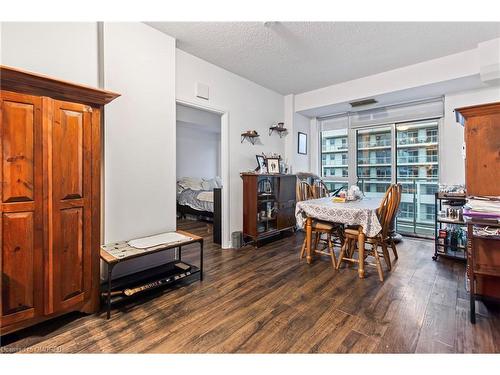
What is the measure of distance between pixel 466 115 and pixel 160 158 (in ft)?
9.49

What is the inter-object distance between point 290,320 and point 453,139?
3.88 meters

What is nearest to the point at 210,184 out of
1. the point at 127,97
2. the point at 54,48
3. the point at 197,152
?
the point at 197,152

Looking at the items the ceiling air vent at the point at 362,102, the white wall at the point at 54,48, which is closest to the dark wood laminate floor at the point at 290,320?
the white wall at the point at 54,48

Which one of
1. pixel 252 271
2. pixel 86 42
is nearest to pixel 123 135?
pixel 86 42

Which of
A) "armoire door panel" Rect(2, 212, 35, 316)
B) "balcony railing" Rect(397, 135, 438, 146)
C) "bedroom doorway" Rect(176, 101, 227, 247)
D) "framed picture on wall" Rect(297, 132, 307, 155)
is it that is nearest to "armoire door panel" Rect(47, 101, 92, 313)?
"armoire door panel" Rect(2, 212, 35, 316)

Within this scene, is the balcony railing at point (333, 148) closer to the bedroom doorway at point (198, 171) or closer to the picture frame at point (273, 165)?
the picture frame at point (273, 165)

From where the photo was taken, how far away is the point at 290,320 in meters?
1.81

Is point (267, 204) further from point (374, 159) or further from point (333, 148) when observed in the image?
point (374, 159)

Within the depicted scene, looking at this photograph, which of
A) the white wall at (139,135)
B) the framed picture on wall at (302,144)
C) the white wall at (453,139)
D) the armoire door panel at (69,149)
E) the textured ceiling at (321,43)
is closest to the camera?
the armoire door panel at (69,149)

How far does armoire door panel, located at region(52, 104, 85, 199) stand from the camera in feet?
5.31

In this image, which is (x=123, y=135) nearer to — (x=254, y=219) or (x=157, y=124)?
(x=157, y=124)

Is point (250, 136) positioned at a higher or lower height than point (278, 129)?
lower

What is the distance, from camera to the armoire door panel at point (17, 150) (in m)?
1.44

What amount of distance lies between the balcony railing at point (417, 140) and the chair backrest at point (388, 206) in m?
2.21
